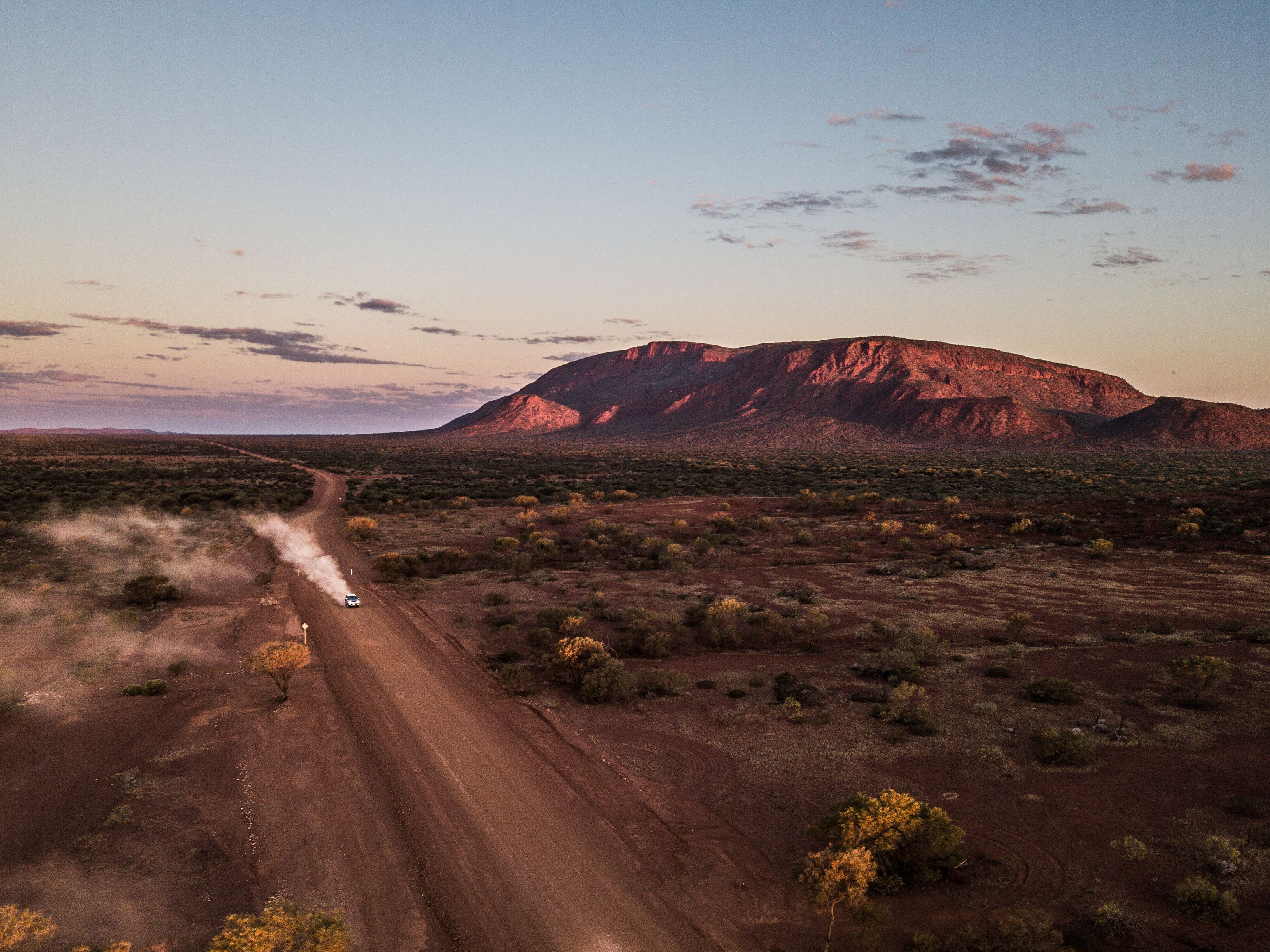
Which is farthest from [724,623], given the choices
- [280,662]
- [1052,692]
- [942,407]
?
[942,407]

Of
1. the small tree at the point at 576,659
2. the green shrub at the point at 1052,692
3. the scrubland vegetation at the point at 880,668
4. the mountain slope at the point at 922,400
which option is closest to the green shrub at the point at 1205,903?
the scrubland vegetation at the point at 880,668

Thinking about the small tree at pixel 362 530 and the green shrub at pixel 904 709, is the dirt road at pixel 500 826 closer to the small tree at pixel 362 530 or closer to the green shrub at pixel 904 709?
the green shrub at pixel 904 709

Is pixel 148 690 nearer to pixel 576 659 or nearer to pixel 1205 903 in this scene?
pixel 576 659

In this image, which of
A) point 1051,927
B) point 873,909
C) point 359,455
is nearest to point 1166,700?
point 1051,927

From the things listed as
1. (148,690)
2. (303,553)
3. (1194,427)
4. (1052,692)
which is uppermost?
(1194,427)

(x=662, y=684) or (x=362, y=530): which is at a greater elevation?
(x=662, y=684)

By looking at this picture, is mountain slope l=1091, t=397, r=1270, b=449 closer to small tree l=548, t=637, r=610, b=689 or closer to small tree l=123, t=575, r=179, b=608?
small tree l=548, t=637, r=610, b=689
